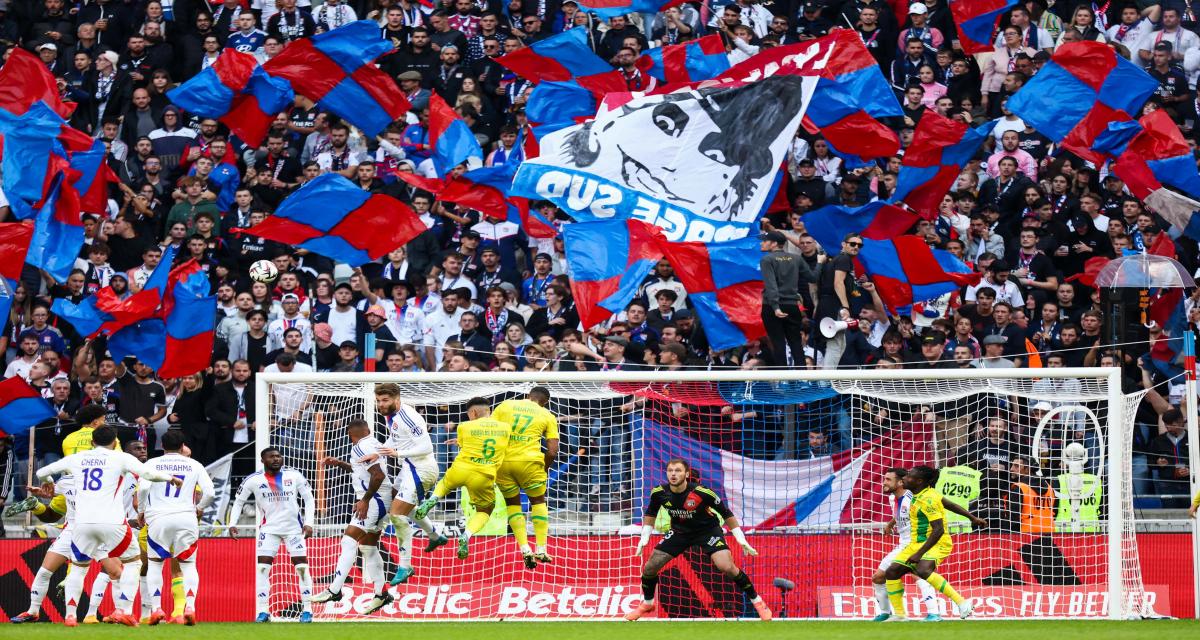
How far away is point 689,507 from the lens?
17891 mm

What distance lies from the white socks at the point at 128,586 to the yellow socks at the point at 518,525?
146 inches

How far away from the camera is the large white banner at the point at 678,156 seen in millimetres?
20906

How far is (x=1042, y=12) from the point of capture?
25.2 meters

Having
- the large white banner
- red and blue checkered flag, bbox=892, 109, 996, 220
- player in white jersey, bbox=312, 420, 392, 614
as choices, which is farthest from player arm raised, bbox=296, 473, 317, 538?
red and blue checkered flag, bbox=892, 109, 996, 220

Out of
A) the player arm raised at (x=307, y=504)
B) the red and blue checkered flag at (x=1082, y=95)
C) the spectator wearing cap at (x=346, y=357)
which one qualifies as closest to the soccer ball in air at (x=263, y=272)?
the spectator wearing cap at (x=346, y=357)

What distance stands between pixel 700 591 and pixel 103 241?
9.25m

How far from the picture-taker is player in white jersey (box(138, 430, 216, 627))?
57.0ft

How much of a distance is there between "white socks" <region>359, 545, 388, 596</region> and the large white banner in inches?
201

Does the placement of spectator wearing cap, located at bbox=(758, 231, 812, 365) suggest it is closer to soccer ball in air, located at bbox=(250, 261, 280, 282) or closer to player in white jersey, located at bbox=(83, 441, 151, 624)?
soccer ball in air, located at bbox=(250, 261, 280, 282)

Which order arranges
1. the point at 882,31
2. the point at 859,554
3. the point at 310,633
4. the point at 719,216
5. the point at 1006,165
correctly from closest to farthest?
the point at 310,633 < the point at 859,554 < the point at 719,216 < the point at 1006,165 < the point at 882,31

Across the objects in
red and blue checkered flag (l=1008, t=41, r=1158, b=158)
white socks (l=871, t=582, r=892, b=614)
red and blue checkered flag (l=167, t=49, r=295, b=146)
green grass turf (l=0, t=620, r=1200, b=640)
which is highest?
red and blue checkered flag (l=167, t=49, r=295, b=146)

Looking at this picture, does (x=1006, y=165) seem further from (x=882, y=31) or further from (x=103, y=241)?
(x=103, y=241)

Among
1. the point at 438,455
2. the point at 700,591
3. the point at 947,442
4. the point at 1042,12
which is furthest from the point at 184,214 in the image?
the point at 1042,12

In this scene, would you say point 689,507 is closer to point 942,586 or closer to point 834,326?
point 942,586
